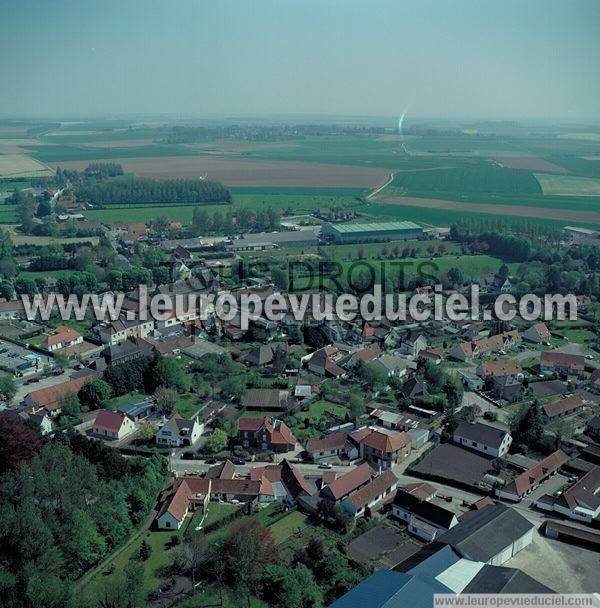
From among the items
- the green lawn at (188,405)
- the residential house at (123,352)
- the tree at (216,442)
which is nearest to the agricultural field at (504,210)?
the residential house at (123,352)

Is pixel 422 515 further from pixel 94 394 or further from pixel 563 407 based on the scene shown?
pixel 94 394

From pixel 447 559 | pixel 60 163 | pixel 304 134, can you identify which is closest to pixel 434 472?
pixel 447 559

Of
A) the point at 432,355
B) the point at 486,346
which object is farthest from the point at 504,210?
the point at 432,355

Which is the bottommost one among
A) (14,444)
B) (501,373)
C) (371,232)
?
(501,373)

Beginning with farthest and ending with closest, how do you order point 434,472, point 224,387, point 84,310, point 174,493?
point 84,310 < point 224,387 < point 434,472 < point 174,493

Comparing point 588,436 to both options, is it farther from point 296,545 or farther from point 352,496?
point 296,545

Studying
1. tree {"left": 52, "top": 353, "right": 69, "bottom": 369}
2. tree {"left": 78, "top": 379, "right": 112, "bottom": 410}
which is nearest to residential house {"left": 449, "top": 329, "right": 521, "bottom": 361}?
tree {"left": 78, "top": 379, "right": 112, "bottom": 410}

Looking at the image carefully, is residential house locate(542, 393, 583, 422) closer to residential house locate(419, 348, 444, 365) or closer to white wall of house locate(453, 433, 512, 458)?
white wall of house locate(453, 433, 512, 458)

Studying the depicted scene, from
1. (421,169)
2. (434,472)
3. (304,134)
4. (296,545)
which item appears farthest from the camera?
(304,134)
